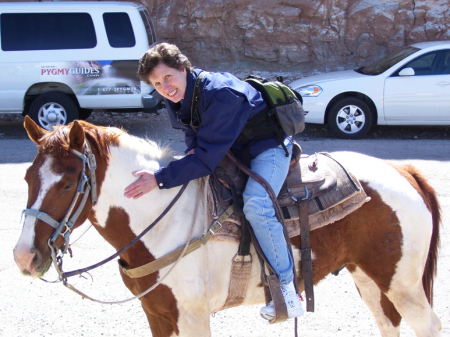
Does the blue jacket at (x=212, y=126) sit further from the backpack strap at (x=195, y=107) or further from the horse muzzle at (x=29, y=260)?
the horse muzzle at (x=29, y=260)

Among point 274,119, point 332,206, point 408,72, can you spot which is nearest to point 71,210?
point 274,119

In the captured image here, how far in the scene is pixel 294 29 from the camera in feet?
42.8

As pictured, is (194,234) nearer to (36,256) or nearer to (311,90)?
(36,256)

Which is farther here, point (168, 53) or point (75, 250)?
point (75, 250)

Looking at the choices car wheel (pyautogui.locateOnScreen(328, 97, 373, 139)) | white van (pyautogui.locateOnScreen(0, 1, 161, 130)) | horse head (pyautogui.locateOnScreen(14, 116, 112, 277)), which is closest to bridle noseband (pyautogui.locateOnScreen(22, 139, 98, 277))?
horse head (pyautogui.locateOnScreen(14, 116, 112, 277))

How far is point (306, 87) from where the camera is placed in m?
9.15

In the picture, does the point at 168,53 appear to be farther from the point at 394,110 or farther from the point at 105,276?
the point at 394,110

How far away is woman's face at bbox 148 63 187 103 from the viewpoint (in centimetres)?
236

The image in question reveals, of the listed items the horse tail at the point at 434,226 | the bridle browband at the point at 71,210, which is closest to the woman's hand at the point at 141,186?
the bridle browband at the point at 71,210

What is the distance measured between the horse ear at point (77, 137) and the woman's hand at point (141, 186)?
0.32m

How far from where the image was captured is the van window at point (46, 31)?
912 cm

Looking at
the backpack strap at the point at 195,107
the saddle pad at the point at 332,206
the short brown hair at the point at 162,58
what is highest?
the short brown hair at the point at 162,58

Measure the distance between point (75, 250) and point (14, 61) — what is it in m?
5.96

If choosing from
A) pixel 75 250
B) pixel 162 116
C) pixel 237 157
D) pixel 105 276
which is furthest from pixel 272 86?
pixel 162 116
